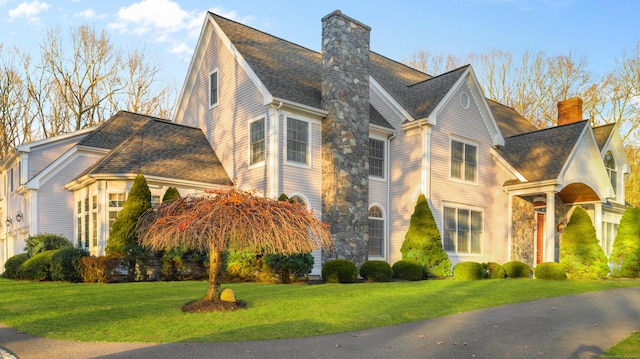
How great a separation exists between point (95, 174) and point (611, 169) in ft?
75.5

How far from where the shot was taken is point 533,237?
23.9m

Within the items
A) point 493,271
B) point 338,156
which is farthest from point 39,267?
point 493,271

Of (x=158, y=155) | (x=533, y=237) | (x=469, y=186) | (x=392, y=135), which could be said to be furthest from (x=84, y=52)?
(x=533, y=237)

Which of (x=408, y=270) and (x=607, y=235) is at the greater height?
(x=607, y=235)

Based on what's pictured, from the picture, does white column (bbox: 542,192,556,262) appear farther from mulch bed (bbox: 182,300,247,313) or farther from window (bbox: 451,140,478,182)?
mulch bed (bbox: 182,300,247,313)

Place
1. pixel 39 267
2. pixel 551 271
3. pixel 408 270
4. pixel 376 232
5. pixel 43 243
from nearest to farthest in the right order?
pixel 551 271, pixel 39 267, pixel 408 270, pixel 43 243, pixel 376 232

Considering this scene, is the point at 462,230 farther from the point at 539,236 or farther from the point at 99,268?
the point at 99,268

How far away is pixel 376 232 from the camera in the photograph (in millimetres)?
20516

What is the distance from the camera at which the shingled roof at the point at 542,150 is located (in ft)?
70.5

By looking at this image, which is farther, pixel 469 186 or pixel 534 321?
pixel 469 186

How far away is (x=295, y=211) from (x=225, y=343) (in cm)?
325

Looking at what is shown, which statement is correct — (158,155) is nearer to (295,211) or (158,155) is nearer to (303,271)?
(303,271)

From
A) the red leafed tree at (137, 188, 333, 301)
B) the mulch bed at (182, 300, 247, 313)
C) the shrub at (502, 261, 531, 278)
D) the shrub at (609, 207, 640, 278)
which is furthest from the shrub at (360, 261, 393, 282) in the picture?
the shrub at (609, 207, 640, 278)

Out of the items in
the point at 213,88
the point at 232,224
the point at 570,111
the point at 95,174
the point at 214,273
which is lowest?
the point at 214,273
